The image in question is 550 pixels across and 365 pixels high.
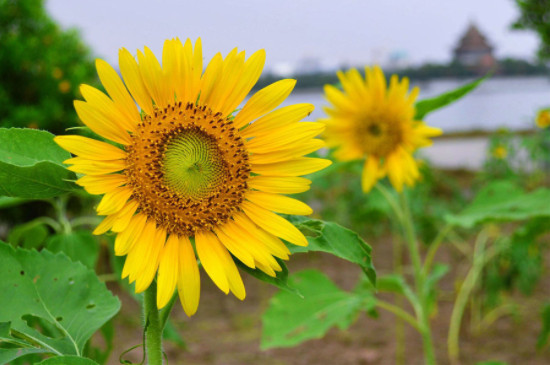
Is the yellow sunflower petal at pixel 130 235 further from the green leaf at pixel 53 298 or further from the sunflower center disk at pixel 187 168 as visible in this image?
the green leaf at pixel 53 298

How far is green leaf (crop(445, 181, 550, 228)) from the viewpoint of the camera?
151cm

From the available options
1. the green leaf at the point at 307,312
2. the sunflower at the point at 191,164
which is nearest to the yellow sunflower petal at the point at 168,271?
the sunflower at the point at 191,164

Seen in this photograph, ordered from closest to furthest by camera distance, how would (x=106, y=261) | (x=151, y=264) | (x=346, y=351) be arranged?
(x=151, y=264) → (x=346, y=351) → (x=106, y=261)

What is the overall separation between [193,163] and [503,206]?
1233 millimetres

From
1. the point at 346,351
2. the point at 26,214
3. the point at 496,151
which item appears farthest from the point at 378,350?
the point at 496,151

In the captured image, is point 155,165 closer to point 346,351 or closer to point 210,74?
point 210,74

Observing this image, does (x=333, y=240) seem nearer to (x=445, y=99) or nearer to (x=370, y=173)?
(x=445, y=99)

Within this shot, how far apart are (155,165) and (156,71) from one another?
3.9 inches

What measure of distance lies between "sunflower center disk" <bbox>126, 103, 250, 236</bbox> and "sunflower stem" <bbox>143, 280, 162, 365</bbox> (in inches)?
2.7

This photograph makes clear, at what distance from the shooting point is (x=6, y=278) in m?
0.70

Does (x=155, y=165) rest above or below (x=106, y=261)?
above

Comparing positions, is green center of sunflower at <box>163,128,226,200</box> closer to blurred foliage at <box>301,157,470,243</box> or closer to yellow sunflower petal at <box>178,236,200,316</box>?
yellow sunflower petal at <box>178,236,200,316</box>

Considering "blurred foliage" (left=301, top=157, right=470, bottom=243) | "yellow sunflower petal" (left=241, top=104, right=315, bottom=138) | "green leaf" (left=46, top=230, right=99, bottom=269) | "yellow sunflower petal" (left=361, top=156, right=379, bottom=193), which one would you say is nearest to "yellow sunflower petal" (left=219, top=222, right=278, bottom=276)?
"yellow sunflower petal" (left=241, top=104, right=315, bottom=138)

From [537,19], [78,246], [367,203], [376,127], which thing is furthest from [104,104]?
[537,19]
